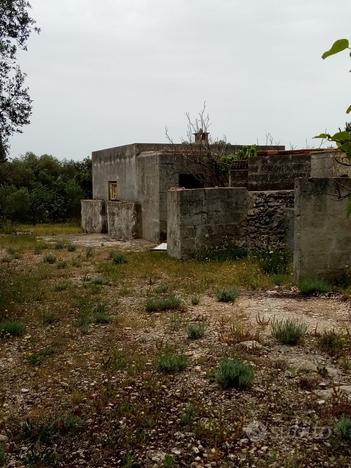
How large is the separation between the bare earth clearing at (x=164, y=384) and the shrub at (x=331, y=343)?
0.09 meters

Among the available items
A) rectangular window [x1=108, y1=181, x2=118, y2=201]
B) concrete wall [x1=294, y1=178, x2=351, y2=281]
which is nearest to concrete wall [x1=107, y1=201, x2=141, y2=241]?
rectangular window [x1=108, y1=181, x2=118, y2=201]

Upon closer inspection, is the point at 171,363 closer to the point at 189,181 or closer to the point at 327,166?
the point at 327,166

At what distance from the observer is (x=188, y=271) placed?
10.3 m

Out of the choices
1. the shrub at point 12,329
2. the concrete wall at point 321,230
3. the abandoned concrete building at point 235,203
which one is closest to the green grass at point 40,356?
the shrub at point 12,329

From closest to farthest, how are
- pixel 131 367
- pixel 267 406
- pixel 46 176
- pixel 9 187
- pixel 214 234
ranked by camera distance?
pixel 267 406
pixel 131 367
pixel 214 234
pixel 9 187
pixel 46 176

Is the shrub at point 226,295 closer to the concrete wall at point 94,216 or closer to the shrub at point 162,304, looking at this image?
the shrub at point 162,304

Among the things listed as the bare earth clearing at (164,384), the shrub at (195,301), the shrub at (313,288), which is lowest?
the bare earth clearing at (164,384)

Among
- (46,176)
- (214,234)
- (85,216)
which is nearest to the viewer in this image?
(214,234)

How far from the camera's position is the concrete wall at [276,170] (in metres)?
12.0

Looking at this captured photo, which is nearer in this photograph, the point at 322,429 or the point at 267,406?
the point at 322,429

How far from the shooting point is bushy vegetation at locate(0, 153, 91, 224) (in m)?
26.2

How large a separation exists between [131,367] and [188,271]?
5.31 m

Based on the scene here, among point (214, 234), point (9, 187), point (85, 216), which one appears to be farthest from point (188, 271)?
point (9, 187)

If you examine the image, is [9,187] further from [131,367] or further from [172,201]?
[131,367]
